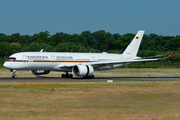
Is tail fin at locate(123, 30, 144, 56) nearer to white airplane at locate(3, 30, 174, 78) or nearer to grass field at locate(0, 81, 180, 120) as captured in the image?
white airplane at locate(3, 30, 174, 78)

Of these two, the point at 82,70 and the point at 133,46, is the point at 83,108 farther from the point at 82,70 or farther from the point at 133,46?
the point at 133,46

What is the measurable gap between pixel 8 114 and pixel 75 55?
27729mm

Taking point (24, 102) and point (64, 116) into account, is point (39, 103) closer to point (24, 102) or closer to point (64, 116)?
point (24, 102)

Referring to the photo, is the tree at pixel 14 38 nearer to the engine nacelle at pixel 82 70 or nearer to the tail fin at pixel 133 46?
the tail fin at pixel 133 46

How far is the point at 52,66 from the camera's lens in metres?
37.7

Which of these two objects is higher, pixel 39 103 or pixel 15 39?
pixel 15 39

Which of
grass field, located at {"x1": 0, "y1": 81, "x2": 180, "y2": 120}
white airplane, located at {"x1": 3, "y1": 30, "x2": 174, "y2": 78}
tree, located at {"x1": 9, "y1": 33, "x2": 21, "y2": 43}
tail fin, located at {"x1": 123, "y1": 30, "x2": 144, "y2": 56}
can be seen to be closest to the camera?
grass field, located at {"x1": 0, "y1": 81, "x2": 180, "y2": 120}

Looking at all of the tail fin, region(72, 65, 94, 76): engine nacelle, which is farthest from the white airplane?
the tail fin

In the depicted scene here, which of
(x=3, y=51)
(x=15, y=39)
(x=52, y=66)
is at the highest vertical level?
(x=15, y=39)

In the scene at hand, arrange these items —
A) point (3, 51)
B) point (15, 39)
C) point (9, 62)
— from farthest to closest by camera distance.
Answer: point (15, 39)
point (3, 51)
point (9, 62)

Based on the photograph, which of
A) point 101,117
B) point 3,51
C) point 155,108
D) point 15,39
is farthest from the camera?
point 15,39

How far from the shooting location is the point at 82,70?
3662 centimetres

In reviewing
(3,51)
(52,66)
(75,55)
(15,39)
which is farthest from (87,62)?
(15,39)

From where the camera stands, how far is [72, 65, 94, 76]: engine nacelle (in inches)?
1439
